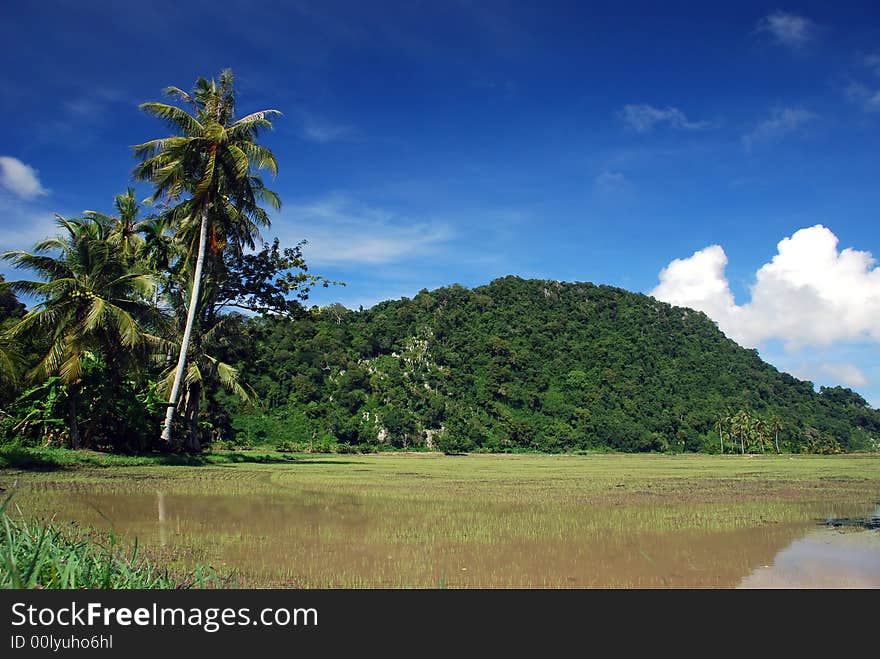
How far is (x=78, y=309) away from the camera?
18.5 metres

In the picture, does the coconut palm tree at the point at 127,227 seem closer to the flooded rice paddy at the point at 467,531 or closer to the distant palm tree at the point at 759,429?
the flooded rice paddy at the point at 467,531

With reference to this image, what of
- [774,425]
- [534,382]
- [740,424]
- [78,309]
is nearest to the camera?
[78,309]

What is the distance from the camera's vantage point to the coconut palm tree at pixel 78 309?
1777 cm

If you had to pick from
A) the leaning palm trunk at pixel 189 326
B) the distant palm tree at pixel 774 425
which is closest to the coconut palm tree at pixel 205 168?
the leaning palm trunk at pixel 189 326

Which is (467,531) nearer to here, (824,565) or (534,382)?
(824,565)

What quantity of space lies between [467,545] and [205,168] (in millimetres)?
18566

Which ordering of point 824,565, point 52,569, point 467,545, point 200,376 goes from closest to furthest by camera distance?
point 52,569, point 824,565, point 467,545, point 200,376

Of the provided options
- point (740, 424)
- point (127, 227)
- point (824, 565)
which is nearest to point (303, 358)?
point (127, 227)

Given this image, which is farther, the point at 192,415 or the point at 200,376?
the point at 192,415
